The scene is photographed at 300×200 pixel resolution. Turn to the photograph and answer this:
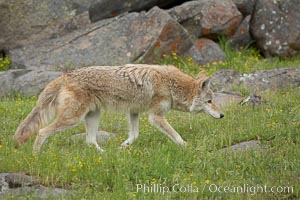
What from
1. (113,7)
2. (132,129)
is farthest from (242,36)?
(132,129)

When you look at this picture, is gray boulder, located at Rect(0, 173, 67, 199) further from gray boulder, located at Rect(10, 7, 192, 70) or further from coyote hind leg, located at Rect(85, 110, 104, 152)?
gray boulder, located at Rect(10, 7, 192, 70)

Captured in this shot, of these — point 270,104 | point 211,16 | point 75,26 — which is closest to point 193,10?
point 211,16

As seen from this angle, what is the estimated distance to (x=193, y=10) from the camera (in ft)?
57.2

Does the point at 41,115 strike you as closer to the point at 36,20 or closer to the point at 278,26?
the point at 36,20

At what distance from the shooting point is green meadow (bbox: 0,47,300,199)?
8.02 metres

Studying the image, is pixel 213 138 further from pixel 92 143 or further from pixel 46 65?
pixel 46 65

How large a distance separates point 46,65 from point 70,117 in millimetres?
6345

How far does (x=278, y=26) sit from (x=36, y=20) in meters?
6.14

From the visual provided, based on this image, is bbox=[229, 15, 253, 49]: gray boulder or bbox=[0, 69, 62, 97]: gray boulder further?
bbox=[229, 15, 253, 49]: gray boulder

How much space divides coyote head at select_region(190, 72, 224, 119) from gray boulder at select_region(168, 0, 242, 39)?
614 centimetres

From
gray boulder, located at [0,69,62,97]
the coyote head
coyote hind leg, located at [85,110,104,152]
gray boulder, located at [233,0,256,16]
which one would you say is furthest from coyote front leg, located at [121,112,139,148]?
gray boulder, located at [233,0,256,16]

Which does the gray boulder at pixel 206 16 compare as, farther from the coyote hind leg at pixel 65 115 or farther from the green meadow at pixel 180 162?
the coyote hind leg at pixel 65 115

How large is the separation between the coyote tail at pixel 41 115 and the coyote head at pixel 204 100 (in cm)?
250

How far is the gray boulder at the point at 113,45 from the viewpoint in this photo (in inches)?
637
